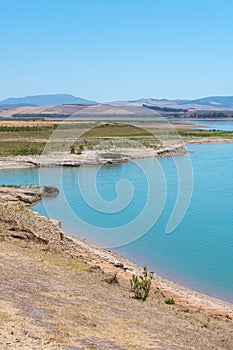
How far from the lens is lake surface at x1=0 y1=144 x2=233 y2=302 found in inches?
698

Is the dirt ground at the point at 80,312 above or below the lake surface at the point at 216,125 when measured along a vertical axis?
below

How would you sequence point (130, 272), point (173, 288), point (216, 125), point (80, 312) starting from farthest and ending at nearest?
1. point (216, 125)
2. point (130, 272)
3. point (173, 288)
4. point (80, 312)

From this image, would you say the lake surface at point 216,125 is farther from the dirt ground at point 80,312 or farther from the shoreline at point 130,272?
the dirt ground at point 80,312

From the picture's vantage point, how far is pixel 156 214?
2558cm

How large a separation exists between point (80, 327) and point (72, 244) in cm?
951

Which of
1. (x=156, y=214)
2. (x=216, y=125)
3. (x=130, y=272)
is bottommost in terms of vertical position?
(x=130, y=272)

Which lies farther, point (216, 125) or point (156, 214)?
point (216, 125)

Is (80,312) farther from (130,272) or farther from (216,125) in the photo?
(216,125)

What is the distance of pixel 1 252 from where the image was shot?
13.2 m

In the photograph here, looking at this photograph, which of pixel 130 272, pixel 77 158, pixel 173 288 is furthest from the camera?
pixel 77 158

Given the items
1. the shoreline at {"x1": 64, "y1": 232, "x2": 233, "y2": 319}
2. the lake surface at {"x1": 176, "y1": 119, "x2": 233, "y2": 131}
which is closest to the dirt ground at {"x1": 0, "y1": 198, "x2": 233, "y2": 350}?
the shoreline at {"x1": 64, "y1": 232, "x2": 233, "y2": 319}

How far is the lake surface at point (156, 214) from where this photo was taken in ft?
58.2

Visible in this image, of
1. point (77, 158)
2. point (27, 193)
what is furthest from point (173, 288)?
point (77, 158)

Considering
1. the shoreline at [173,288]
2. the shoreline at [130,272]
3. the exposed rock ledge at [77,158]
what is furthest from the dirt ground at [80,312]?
the exposed rock ledge at [77,158]
